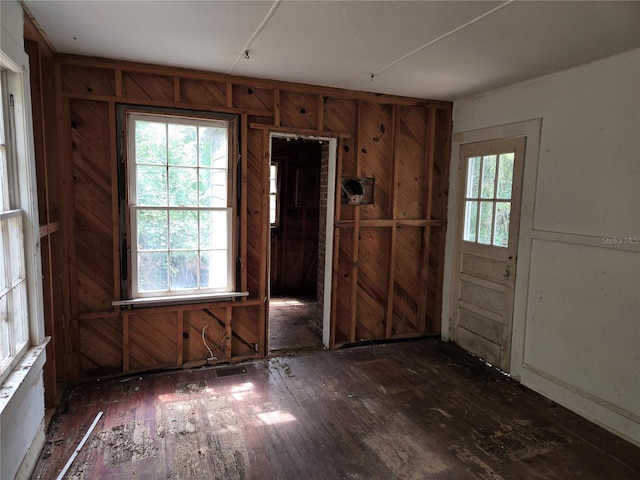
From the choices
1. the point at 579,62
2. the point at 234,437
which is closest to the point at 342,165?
the point at 579,62

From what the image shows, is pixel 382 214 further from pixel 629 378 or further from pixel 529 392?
pixel 629 378

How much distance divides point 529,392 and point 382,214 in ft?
7.20

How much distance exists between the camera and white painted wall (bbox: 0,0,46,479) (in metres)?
1.95

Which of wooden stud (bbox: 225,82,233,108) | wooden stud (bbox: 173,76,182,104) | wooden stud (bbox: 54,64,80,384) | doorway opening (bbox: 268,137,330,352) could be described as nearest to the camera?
wooden stud (bbox: 54,64,80,384)

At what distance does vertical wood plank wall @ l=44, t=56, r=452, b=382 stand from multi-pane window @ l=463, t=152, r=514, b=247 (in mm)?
360

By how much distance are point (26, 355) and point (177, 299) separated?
4.62 feet

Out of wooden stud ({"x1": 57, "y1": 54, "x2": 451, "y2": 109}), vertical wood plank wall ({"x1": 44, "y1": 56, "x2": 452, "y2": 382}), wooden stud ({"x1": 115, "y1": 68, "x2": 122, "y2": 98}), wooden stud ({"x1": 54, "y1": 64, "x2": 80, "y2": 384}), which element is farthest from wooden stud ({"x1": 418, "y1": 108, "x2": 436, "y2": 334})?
wooden stud ({"x1": 54, "y1": 64, "x2": 80, "y2": 384})

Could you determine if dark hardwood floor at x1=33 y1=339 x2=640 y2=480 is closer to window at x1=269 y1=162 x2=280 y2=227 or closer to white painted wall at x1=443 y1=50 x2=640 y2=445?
white painted wall at x1=443 y1=50 x2=640 y2=445

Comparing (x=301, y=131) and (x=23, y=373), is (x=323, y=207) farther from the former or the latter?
(x=23, y=373)

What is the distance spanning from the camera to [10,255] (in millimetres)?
2166

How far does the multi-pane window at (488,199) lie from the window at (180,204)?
99.2 inches

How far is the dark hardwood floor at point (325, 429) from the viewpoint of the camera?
245 centimetres

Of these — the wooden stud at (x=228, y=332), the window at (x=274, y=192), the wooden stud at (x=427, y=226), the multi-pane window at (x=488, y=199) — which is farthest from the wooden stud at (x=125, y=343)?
the window at (x=274, y=192)

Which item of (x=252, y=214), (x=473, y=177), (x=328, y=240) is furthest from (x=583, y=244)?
(x=252, y=214)
